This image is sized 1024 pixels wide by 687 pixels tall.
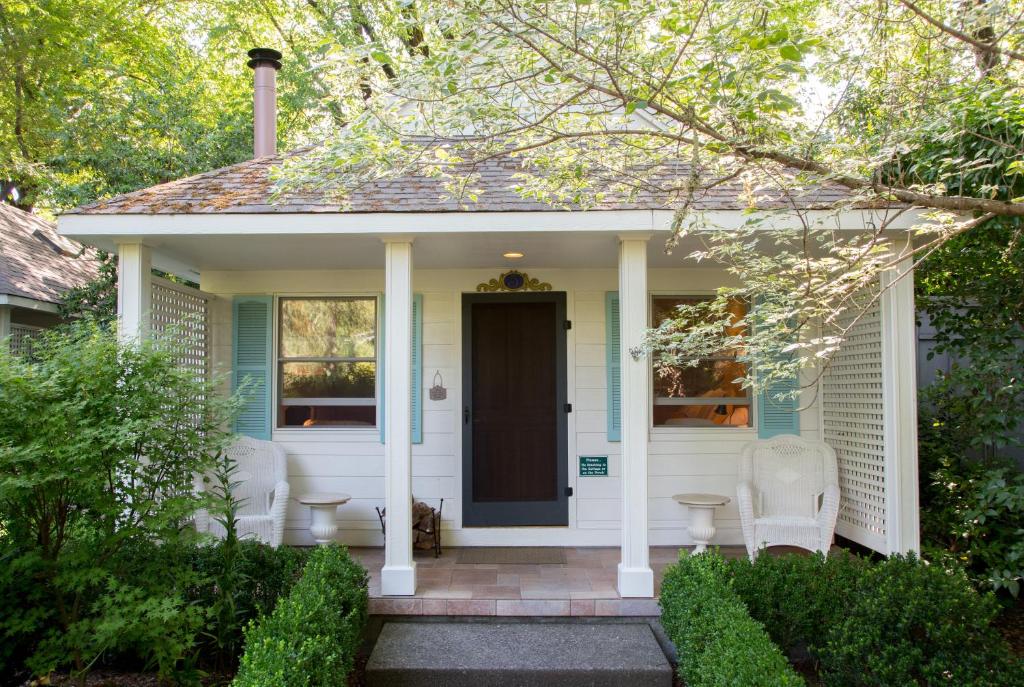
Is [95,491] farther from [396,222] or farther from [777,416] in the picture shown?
[777,416]

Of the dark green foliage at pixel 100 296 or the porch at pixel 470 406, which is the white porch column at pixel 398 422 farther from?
the dark green foliage at pixel 100 296

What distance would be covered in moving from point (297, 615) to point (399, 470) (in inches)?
60.6

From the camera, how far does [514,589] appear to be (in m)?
4.96

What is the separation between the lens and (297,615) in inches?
133

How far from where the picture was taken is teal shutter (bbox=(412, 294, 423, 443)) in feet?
21.0

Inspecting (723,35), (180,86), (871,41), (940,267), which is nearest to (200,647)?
(723,35)

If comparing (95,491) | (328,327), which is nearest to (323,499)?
(328,327)

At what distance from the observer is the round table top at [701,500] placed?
18.3ft

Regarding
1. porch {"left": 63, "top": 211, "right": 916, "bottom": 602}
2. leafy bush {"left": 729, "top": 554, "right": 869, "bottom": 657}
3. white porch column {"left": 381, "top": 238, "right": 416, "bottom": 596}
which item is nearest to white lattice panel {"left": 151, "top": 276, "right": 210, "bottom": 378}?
porch {"left": 63, "top": 211, "right": 916, "bottom": 602}

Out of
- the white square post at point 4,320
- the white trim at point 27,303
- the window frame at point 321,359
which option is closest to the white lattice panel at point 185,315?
the window frame at point 321,359

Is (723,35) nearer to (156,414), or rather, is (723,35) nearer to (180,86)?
(156,414)

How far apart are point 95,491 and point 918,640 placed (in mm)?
4234

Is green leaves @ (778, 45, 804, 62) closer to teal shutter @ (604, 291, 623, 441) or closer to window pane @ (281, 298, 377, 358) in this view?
teal shutter @ (604, 291, 623, 441)

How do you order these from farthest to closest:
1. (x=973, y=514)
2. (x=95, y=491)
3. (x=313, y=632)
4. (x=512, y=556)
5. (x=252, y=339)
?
(x=252, y=339)
(x=512, y=556)
(x=973, y=514)
(x=95, y=491)
(x=313, y=632)
